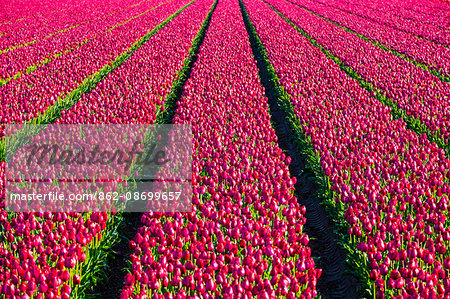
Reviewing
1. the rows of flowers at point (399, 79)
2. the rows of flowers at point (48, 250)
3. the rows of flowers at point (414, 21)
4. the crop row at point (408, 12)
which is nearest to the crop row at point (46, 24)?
the rows of flowers at point (399, 79)

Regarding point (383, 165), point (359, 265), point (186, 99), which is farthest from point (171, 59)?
point (359, 265)

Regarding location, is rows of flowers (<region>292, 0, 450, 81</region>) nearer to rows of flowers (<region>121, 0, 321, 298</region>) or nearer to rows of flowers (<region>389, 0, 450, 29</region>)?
rows of flowers (<region>389, 0, 450, 29</region>)

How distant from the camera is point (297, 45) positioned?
18641 millimetres

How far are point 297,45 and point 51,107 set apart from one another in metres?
11.4

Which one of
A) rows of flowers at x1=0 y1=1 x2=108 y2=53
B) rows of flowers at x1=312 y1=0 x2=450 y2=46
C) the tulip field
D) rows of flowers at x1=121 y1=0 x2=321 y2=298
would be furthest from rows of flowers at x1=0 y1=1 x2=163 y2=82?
rows of flowers at x1=312 y1=0 x2=450 y2=46

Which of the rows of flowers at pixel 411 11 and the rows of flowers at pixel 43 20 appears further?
the rows of flowers at pixel 411 11

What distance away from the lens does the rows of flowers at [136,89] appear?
9562mm

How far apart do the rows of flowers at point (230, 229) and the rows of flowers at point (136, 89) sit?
1.24 meters

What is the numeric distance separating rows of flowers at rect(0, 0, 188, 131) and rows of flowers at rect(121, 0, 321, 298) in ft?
12.1

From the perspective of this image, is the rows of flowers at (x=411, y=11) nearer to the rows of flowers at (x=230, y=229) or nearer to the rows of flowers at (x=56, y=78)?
the rows of flowers at (x=56, y=78)

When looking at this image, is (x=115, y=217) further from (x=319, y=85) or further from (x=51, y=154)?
(x=319, y=85)

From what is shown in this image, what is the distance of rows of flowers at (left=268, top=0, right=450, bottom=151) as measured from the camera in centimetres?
989

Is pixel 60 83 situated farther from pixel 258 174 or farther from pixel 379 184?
pixel 379 184

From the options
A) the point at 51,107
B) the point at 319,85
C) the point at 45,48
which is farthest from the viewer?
the point at 45,48
